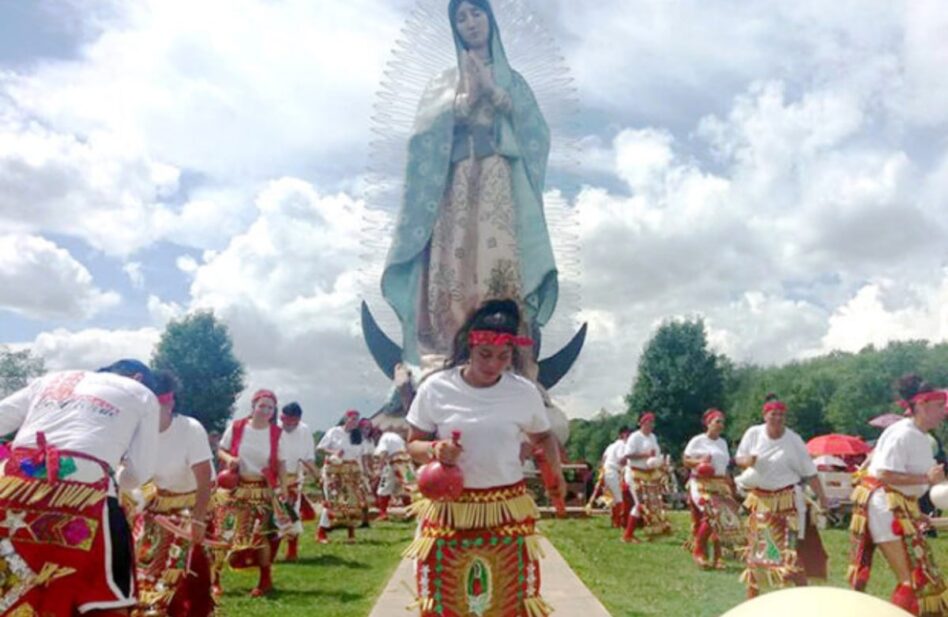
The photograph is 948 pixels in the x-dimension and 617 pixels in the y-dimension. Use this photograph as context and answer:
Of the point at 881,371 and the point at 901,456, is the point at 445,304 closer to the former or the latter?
the point at 901,456

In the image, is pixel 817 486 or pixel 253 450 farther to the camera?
pixel 253 450

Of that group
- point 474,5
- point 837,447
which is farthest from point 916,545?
point 474,5

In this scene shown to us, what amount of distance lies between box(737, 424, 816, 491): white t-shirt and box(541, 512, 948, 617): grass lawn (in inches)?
43.8

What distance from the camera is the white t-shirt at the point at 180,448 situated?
249 inches

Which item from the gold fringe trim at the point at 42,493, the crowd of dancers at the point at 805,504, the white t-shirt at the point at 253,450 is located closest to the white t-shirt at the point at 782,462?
the crowd of dancers at the point at 805,504

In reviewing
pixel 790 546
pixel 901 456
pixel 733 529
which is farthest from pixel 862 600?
pixel 733 529

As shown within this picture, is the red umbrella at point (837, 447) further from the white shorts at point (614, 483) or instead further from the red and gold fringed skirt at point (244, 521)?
the red and gold fringed skirt at point (244, 521)

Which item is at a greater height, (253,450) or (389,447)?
(389,447)

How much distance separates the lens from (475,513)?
4824 mm

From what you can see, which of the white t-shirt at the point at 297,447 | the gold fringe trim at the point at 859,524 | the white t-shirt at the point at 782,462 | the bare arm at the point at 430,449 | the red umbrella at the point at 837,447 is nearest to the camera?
the bare arm at the point at 430,449

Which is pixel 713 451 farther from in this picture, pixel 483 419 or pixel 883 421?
pixel 483 419

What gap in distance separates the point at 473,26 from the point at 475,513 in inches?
839

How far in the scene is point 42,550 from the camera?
4227mm

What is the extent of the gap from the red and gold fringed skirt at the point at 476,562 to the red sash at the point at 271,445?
484 centimetres
